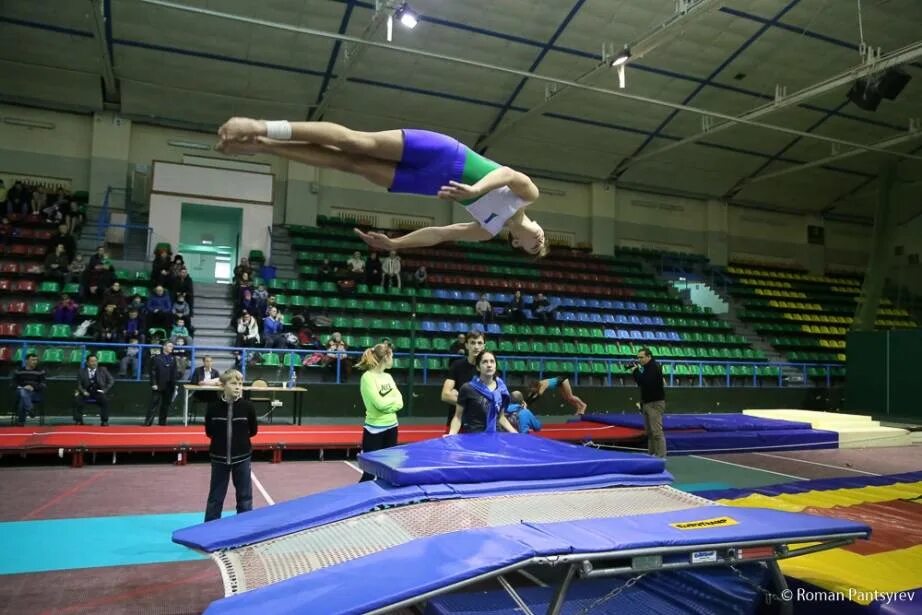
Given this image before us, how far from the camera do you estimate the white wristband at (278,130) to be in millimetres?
3084

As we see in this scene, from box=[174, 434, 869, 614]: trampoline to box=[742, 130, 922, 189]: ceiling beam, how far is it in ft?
51.7

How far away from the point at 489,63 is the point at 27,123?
10848mm

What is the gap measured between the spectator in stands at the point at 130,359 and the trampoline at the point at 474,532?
724 cm

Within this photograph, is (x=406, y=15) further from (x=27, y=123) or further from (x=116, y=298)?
(x=27, y=123)

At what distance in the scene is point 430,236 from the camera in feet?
14.8

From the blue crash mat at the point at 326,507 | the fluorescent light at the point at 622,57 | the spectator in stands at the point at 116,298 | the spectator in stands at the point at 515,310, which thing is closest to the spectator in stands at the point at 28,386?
the spectator in stands at the point at 116,298

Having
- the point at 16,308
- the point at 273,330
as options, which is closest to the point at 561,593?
the point at 273,330

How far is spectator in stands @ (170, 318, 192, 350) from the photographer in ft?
33.4

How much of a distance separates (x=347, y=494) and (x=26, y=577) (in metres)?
2.06

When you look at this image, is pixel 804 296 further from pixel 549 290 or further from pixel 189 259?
pixel 189 259

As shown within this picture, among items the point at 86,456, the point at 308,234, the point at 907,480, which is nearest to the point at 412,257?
the point at 308,234

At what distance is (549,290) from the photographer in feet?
53.6

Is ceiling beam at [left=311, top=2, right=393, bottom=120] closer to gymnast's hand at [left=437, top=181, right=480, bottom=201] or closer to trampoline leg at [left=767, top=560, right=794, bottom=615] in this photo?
gymnast's hand at [left=437, top=181, right=480, bottom=201]

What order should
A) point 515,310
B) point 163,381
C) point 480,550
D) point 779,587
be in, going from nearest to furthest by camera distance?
point 480,550, point 779,587, point 163,381, point 515,310
